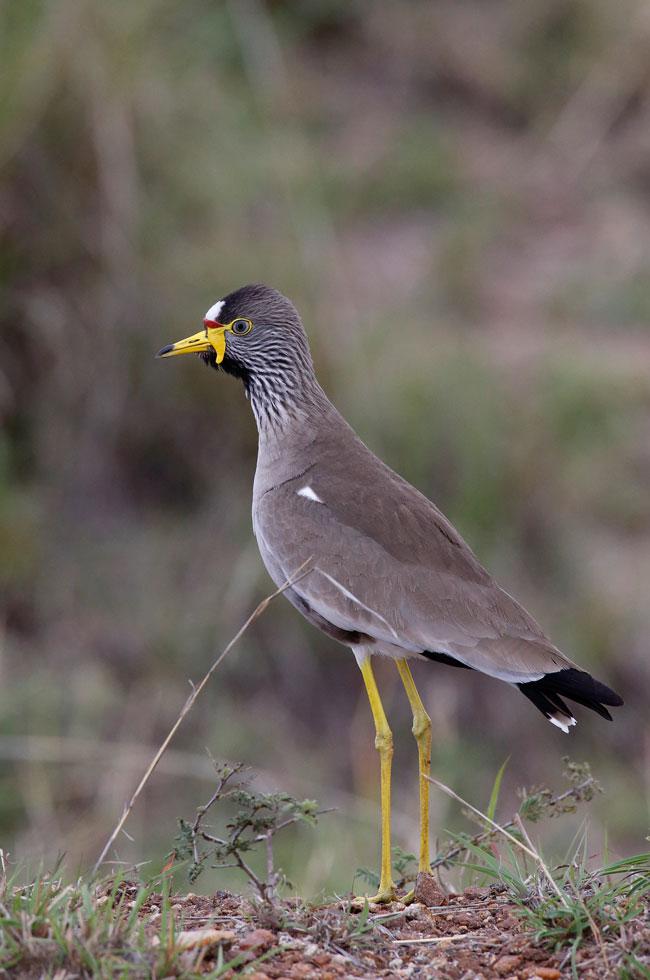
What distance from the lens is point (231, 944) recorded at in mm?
3617

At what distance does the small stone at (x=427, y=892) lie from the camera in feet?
13.8

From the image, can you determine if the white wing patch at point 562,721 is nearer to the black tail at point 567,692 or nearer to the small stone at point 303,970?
the black tail at point 567,692

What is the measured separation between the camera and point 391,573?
4.77 meters

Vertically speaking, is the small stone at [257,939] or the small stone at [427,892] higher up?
the small stone at [257,939]

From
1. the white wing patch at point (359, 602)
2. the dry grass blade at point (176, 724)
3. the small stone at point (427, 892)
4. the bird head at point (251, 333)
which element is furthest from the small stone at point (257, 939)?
the bird head at point (251, 333)

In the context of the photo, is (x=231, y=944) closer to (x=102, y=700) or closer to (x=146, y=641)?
(x=102, y=700)

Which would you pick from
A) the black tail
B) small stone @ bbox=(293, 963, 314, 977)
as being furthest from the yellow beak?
small stone @ bbox=(293, 963, 314, 977)

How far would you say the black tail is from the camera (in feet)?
14.3

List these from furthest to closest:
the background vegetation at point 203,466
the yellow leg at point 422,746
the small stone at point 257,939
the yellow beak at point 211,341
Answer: the background vegetation at point 203,466 → the yellow beak at point 211,341 → the yellow leg at point 422,746 → the small stone at point 257,939

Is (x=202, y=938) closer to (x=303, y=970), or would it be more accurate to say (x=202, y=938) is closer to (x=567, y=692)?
(x=303, y=970)

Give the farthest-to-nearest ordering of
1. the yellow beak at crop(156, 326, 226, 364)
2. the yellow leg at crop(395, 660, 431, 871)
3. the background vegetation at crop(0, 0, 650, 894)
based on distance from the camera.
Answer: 1. the background vegetation at crop(0, 0, 650, 894)
2. the yellow beak at crop(156, 326, 226, 364)
3. the yellow leg at crop(395, 660, 431, 871)

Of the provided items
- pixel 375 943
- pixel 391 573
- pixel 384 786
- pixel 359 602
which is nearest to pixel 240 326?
pixel 391 573

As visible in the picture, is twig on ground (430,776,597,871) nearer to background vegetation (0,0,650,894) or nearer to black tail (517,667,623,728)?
black tail (517,667,623,728)

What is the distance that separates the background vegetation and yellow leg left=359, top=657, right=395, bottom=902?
7.05ft
